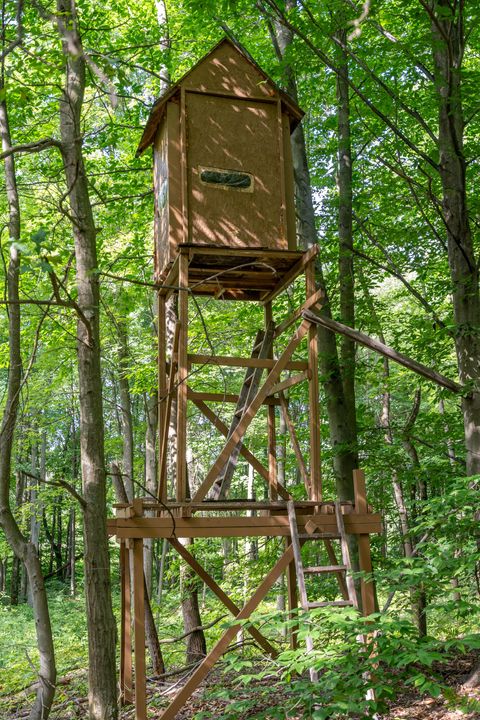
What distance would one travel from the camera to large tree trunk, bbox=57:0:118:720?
4.71m

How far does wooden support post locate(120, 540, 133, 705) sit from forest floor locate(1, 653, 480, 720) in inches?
9.2

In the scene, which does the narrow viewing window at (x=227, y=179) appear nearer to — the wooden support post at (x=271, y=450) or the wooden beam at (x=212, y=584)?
the wooden support post at (x=271, y=450)

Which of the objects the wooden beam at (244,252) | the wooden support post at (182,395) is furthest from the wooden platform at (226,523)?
the wooden beam at (244,252)

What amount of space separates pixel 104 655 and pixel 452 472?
5202 mm

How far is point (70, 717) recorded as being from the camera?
23.9 feet

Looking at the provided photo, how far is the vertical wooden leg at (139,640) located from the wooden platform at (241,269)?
106 inches

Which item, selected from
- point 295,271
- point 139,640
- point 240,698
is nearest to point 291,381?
point 295,271

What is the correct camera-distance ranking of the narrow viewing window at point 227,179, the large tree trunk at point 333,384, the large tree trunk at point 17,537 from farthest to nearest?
the large tree trunk at point 333,384 < the narrow viewing window at point 227,179 < the large tree trunk at point 17,537

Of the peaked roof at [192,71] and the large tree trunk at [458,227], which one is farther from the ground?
the peaked roof at [192,71]

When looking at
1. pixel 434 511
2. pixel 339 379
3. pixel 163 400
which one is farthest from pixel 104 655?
pixel 339 379

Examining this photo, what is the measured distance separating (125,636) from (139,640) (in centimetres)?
205

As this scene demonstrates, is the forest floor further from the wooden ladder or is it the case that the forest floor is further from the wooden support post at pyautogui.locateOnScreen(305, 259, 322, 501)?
the wooden support post at pyautogui.locateOnScreen(305, 259, 322, 501)

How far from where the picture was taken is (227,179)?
25.6ft

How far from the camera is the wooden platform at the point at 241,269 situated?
294 inches
